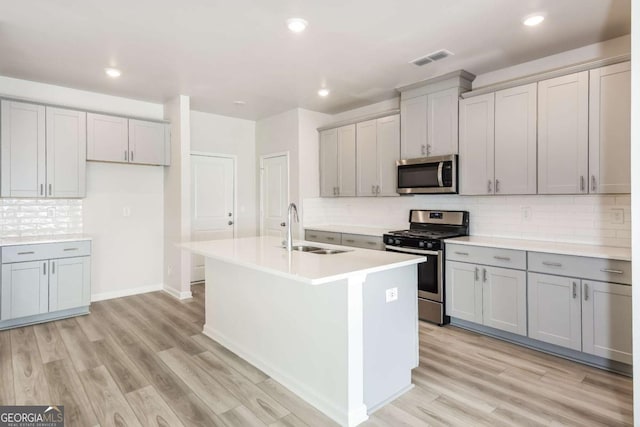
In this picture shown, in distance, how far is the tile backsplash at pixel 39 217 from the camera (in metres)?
4.14

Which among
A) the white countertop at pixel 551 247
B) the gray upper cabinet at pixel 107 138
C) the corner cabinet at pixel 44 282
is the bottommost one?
the corner cabinet at pixel 44 282

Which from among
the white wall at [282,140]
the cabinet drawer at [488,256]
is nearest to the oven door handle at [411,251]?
the cabinet drawer at [488,256]

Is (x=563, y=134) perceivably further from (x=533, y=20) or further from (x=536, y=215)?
(x=533, y=20)

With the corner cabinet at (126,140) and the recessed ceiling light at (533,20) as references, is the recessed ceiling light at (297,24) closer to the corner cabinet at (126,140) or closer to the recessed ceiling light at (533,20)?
the recessed ceiling light at (533,20)

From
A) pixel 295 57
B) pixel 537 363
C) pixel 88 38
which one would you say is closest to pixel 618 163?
pixel 537 363

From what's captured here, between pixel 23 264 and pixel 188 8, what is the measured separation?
3090 millimetres

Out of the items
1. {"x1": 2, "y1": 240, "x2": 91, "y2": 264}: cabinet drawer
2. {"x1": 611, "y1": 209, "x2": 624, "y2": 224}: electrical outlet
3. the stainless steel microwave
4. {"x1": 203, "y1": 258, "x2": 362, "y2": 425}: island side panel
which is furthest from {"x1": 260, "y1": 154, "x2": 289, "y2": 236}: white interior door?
{"x1": 611, "y1": 209, "x2": 624, "y2": 224}: electrical outlet

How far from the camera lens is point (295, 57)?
3.49 meters

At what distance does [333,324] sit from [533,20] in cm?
262

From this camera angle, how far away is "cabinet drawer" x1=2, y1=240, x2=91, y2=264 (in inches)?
146

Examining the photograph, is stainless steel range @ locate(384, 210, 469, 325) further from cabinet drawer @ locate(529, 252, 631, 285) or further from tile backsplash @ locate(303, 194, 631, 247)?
cabinet drawer @ locate(529, 252, 631, 285)

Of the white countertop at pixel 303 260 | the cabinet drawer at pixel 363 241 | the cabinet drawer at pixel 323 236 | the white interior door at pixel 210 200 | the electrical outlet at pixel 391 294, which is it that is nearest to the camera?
the white countertop at pixel 303 260

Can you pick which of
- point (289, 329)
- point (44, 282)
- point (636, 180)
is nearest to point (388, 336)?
point (289, 329)

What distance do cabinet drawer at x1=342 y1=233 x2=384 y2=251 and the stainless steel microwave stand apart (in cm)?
65
